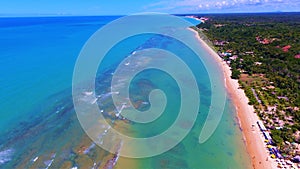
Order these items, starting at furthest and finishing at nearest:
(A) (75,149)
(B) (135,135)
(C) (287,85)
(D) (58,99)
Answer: (C) (287,85), (D) (58,99), (B) (135,135), (A) (75,149)

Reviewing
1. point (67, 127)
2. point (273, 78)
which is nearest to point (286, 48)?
point (273, 78)

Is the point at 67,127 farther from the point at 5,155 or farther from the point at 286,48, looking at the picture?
the point at 286,48

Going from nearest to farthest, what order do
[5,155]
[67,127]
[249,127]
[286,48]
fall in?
[5,155] → [249,127] → [67,127] → [286,48]

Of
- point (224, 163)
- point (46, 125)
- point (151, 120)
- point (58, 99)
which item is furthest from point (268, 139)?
point (58, 99)

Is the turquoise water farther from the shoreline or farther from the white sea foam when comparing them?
the shoreline

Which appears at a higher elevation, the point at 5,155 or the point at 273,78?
the point at 273,78

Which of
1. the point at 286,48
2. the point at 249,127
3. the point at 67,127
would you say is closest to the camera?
the point at 249,127

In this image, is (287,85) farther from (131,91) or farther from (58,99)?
(58,99)

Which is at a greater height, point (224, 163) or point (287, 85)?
point (287, 85)

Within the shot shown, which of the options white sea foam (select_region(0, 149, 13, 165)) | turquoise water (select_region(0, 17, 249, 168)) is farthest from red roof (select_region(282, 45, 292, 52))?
white sea foam (select_region(0, 149, 13, 165))
